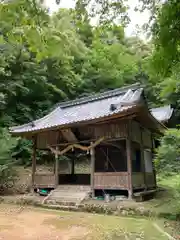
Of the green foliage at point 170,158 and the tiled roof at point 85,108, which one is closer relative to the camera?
the green foliage at point 170,158

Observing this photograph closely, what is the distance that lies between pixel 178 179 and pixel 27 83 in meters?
15.5

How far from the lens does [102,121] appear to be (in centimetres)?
913

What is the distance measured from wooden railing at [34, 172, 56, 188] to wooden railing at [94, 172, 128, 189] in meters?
2.29

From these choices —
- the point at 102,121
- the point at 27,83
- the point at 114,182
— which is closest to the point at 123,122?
the point at 102,121

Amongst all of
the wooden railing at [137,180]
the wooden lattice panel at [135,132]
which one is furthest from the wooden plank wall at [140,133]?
the wooden railing at [137,180]

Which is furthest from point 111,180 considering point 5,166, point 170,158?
point 5,166

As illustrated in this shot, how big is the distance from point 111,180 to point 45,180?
3.39 m

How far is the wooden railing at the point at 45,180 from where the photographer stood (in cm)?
1050

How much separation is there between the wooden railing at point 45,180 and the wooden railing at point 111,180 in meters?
2.29

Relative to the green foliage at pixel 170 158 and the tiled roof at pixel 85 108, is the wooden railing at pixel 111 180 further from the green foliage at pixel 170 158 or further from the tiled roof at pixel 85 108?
the tiled roof at pixel 85 108

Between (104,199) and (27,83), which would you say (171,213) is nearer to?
(104,199)

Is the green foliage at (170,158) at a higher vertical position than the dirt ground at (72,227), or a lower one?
higher

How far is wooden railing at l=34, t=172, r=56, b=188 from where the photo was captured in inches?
414

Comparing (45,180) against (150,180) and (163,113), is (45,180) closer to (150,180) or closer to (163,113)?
(150,180)
